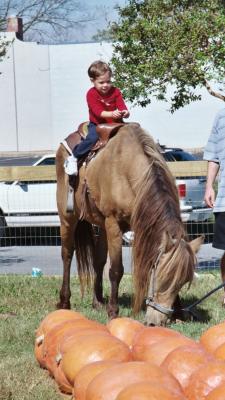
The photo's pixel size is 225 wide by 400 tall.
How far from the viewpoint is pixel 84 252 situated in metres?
8.47

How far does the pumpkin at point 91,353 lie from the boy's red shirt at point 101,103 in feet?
11.5

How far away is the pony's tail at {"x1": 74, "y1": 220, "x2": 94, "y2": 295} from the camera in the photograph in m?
8.44

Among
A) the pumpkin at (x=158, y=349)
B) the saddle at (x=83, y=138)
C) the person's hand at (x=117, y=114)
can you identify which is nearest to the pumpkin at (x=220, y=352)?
the pumpkin at (x=158, y=349)

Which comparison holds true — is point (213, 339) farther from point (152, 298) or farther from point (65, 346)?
point (152, 298)

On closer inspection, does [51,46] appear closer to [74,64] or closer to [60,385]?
[74,64]

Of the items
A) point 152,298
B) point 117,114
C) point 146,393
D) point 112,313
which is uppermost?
point 117,114

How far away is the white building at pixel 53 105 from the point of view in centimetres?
4462

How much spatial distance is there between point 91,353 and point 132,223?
2.41m

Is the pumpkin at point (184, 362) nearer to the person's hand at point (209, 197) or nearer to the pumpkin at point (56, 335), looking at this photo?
the pumpkin at point (56, 335)

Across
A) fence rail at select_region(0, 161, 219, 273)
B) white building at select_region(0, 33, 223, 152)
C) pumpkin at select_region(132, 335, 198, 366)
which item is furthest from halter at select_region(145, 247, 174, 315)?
white building at select_region(0, 33, 223, 152)

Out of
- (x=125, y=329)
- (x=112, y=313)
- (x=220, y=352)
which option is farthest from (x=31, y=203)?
(x=220, y=352)

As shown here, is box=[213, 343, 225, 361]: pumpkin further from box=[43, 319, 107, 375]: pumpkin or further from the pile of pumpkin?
box=[43, 319, 107, 375]: pumpkin

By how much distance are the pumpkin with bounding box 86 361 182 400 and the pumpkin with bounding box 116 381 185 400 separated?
0.17ft

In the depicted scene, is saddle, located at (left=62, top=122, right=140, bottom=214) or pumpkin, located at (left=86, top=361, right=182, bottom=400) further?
saddle, located at (left=62, top=122, right=140, bottom=214)
